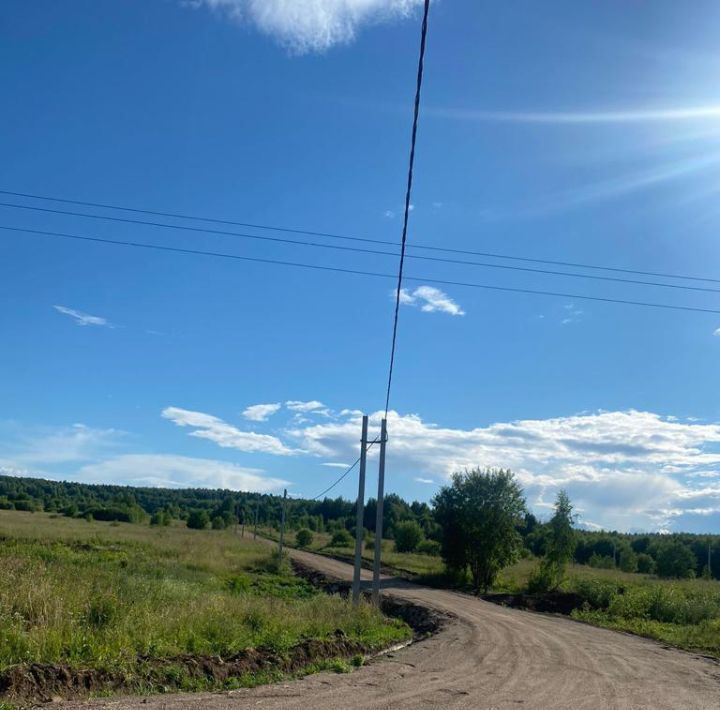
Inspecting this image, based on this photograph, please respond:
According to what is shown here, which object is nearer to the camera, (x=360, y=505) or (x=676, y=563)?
(x=360, y=505)

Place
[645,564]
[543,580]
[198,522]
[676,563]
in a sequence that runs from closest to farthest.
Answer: [543,580] → [676,563] → [645,564] → [198,522]

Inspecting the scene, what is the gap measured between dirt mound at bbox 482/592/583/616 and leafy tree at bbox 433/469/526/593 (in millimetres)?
7282

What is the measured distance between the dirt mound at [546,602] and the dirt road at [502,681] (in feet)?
36.3

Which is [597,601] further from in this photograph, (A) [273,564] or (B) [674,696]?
(A) [273,564]

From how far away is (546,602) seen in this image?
31.3 metres

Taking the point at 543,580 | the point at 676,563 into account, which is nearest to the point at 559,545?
the point at 543,580

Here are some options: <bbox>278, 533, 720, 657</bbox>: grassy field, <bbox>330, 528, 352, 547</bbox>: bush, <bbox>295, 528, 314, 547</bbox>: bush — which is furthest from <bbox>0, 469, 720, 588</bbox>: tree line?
<bbox>295, 528, 314, 547</bbox>: bush

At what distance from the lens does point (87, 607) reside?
1259cm

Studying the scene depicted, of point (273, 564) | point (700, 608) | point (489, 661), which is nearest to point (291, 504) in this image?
point (273, 564)

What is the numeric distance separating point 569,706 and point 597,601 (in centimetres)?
2121

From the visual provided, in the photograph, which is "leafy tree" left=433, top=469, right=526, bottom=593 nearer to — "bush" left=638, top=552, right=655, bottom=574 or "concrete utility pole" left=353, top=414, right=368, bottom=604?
"concrete utility pole" left=353, top=414, right=368, bottom=604

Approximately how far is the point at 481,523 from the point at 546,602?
33.5 ft

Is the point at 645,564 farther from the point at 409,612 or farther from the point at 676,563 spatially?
the point at 409,612

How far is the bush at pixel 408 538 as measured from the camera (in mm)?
72375
